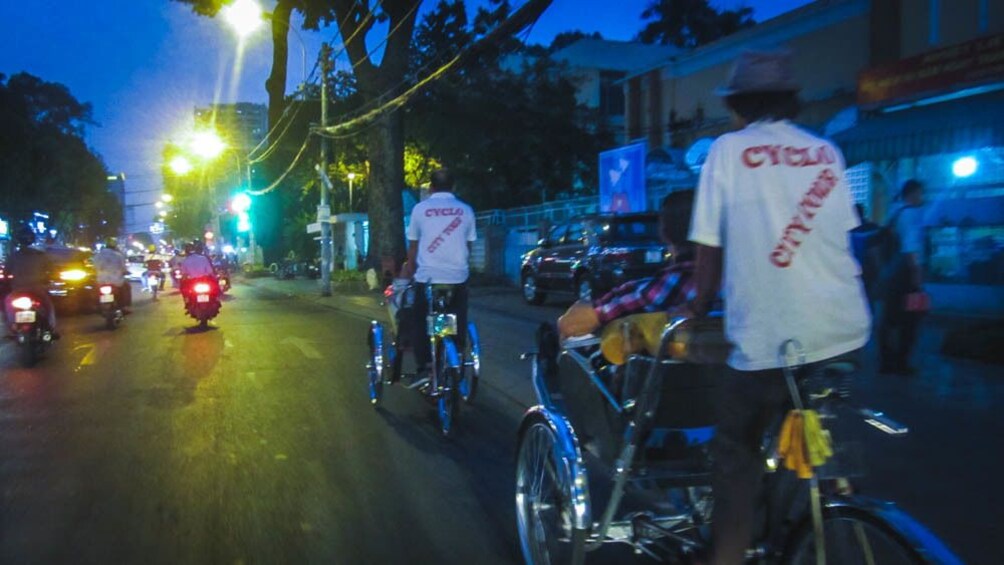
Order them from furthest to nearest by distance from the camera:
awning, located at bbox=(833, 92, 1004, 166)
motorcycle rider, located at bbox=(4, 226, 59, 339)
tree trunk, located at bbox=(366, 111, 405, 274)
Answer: tree trunk, located at bbox=(366, 111, 405, 274) < awning, located at bbox=(833, 92, 1004, 166) < motorcycle rider, located at bbox=(4, 226, 59, 339)

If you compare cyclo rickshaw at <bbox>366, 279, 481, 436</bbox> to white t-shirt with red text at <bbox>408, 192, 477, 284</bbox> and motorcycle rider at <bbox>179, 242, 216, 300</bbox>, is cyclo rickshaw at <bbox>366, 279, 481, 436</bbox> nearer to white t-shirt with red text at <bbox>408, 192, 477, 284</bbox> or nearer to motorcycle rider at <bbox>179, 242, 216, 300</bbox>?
white t-shirt with red text at <bbox>408, 192, 477, 284</bbox>

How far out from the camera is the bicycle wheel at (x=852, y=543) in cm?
220

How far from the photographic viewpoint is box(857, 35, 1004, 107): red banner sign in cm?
1096

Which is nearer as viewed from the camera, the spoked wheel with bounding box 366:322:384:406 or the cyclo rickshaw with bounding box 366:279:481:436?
the cyclo rickshaw with bounding box 366:279:481:436

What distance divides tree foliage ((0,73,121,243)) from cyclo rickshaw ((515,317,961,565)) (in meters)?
40.0

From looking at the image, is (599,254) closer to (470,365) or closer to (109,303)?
(470,365)

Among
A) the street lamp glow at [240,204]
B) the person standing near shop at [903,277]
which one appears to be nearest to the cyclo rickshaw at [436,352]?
the person standing near shop at [903,277]

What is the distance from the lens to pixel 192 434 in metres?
6.41

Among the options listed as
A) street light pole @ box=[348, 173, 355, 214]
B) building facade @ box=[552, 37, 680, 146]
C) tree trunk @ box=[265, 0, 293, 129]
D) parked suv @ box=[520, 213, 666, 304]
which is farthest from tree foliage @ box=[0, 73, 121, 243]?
parked suv @ box=[520, 213, 666, 304]

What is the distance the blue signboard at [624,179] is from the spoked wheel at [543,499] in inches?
519

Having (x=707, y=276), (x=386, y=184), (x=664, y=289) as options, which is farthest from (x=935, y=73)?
(x=386, y=184)

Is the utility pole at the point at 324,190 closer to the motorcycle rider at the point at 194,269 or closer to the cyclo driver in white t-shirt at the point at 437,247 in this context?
the motorcycle rider at the point at 194,269

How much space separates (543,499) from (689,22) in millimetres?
43535

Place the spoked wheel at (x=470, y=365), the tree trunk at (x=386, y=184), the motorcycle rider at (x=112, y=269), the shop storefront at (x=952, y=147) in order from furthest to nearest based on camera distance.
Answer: the tree trunk at (x=386, y=184), the motorcycle rider at (x=112, y=269), the shop storefront at (x=952, y=147), the spoked wheel at (x=470, y=365)
